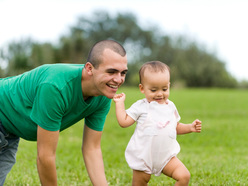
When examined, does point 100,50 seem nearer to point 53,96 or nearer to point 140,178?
point 53,96

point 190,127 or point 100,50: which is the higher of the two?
point 100,50

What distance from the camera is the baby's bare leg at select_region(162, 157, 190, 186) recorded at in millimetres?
3346

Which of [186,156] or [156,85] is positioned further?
[186,156]

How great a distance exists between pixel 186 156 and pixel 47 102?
437 centimetres

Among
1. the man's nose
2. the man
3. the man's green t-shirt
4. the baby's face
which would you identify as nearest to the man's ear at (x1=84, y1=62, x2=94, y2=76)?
the man

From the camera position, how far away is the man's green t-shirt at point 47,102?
11.0 ft

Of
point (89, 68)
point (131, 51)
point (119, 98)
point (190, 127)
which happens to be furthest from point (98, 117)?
point (131, 51)

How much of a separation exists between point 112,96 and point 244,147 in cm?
625

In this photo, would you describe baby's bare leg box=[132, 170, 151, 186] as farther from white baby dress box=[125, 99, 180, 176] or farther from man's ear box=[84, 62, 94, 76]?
man's ear box=[84, 62, 94, 76]

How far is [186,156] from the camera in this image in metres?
7.00

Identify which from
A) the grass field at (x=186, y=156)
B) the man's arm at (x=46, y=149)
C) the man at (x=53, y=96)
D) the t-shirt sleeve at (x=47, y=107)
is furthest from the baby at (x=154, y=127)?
the grass field at (x=186, y=156)

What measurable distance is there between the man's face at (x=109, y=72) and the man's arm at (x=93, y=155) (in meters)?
0.90

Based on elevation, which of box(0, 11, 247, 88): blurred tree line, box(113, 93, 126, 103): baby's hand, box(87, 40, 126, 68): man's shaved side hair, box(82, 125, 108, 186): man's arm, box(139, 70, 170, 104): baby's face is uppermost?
box(87, 40, 126, 68): man's shaved side hair

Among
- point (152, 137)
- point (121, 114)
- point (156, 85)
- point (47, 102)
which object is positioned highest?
point (156, 85)
